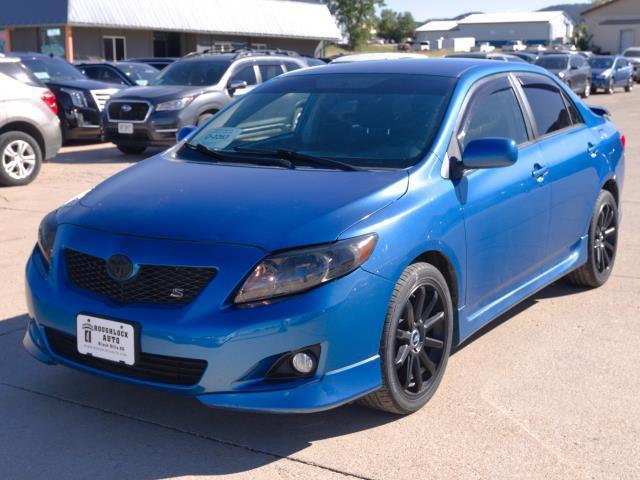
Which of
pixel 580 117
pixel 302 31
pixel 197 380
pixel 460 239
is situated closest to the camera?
pixel 197 380

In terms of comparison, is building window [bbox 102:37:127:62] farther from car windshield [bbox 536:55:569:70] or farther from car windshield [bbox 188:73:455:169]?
car windshield [bbox 188:73:455:169]

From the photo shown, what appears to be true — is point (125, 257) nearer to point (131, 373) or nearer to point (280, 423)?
point (131, 373)

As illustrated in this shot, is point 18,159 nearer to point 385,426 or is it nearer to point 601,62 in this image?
point 385,426

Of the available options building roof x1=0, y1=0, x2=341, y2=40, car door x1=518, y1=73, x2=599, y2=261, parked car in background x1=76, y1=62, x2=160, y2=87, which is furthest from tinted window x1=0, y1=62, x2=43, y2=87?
building roof x1=0, y1=0, x2=341, y2=40

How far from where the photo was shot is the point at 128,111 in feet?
47.2

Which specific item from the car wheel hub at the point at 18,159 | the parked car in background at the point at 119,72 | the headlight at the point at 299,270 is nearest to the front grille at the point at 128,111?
the car wheel hub at the point at 18,159

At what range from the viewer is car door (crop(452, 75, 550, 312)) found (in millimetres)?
4676

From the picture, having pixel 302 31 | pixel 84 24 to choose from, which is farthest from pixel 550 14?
pixel 84 24

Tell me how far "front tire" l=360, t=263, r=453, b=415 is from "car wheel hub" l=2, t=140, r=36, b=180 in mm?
8229

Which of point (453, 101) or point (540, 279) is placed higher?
point (453, 101)

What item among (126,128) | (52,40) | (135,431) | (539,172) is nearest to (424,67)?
(539,172)

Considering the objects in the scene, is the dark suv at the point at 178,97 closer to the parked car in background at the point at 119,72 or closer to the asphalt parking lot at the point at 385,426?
the parked car in background at the point at 119,72

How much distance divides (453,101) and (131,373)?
225 centimetres

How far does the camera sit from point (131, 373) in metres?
3.88
